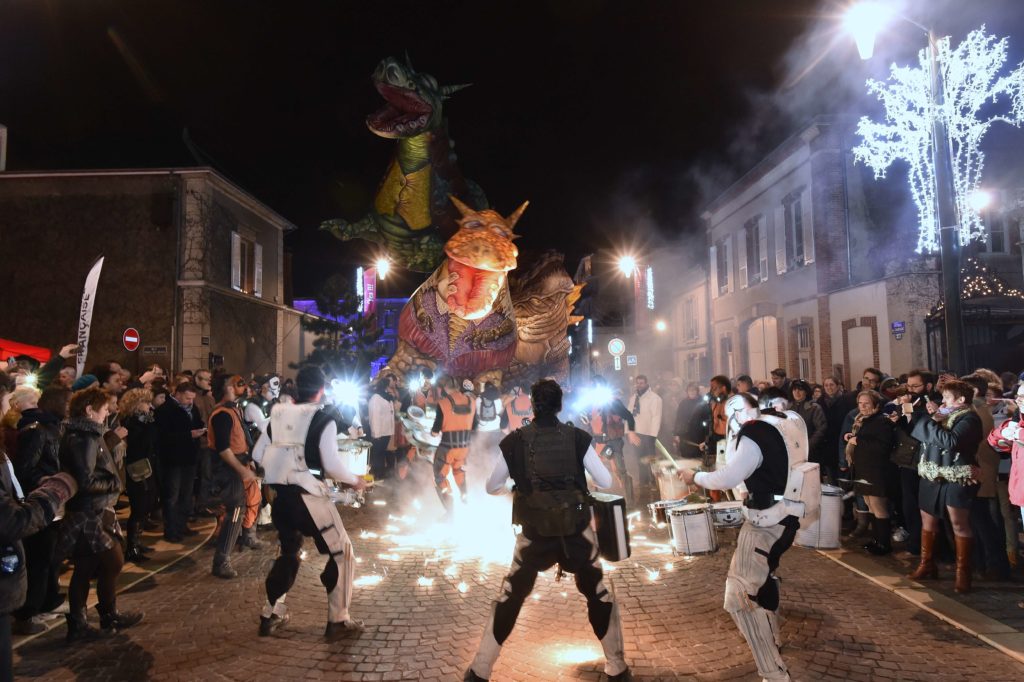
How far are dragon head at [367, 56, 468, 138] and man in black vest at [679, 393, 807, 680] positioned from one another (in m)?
10.7

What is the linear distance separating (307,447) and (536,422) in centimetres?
180

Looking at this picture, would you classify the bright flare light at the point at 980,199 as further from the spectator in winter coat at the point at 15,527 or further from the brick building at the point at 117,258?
the brick building at the point at 117,258

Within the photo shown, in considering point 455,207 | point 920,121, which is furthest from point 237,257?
point 920,121

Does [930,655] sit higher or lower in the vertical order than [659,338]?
lower

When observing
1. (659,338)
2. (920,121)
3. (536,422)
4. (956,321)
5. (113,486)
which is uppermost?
(920,121)

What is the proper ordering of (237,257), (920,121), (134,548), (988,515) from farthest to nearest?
1. (237,257)
2. (920,121)
3. (134,548)
4. (988,515)

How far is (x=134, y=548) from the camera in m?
6.82

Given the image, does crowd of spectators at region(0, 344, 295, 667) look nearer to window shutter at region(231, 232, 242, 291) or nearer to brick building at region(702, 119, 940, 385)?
brick building at region(702, 119, 940, 385)

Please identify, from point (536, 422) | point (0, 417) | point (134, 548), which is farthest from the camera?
point (134, 548)

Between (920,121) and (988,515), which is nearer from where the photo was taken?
(988,515)

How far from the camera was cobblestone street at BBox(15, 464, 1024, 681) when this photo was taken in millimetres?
4234

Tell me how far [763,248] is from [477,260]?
45.8 ft

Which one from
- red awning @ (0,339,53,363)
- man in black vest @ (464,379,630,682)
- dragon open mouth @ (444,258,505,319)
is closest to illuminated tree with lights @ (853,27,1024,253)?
dragon open mouth @ (444,258,505,319)

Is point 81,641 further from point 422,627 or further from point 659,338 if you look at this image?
point 659,338
